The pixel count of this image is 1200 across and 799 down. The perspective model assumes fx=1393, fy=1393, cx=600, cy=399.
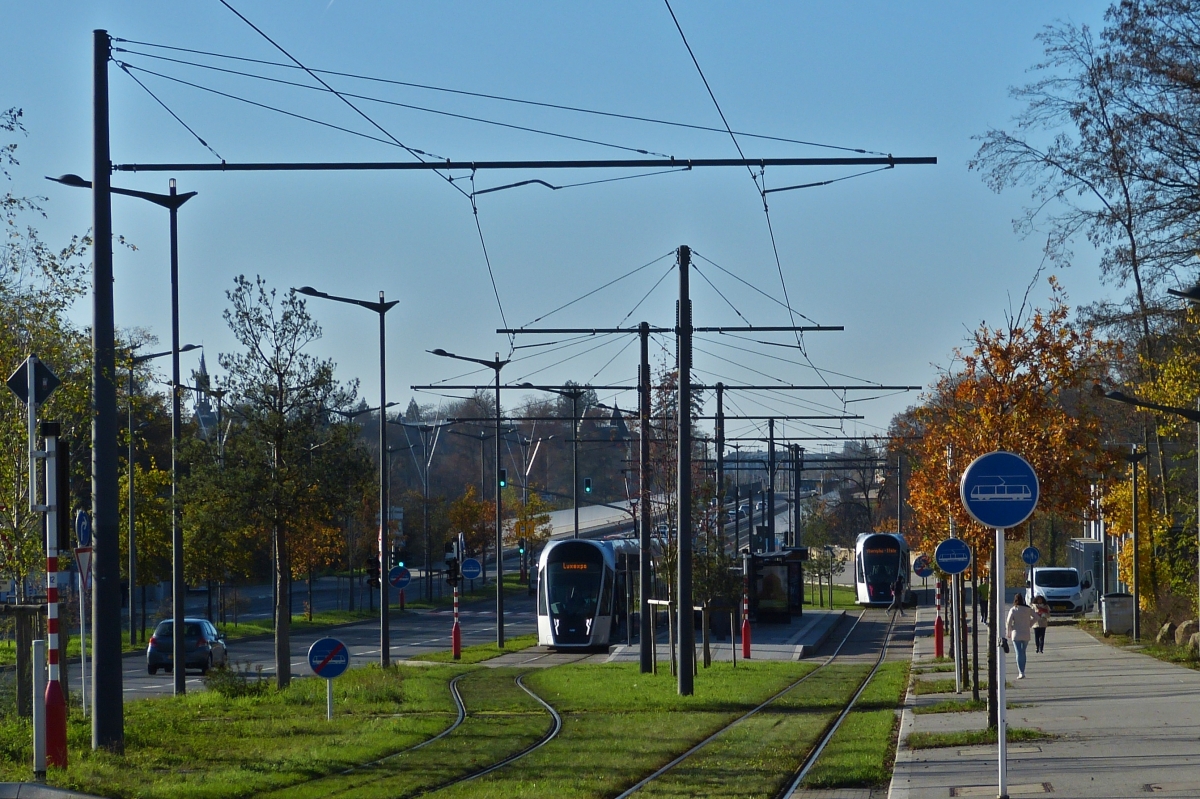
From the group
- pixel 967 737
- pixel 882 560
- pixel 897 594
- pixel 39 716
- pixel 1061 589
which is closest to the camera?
pixel 39 716

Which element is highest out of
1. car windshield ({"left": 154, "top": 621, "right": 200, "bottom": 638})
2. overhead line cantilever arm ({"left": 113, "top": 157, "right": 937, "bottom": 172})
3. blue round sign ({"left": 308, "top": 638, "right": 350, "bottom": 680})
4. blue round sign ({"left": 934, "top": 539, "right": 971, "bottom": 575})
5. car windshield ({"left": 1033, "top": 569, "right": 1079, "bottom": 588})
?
overhead line cantilever arm ({"left": 113, "top": 157, "right": 937, "bottom": 172})

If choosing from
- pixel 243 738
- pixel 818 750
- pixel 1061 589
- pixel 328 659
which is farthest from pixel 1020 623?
pixel 1061 589

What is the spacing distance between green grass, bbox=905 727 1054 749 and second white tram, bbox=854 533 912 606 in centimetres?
4536

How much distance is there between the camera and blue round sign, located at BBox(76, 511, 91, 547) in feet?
67.1

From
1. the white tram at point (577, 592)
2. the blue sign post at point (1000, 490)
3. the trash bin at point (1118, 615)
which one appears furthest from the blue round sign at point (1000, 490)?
the trash bin at point (1118, 615)

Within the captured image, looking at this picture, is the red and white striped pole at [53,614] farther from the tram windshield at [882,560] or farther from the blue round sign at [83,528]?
the tram windshield at [882,560]

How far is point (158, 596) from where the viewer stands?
252 feet

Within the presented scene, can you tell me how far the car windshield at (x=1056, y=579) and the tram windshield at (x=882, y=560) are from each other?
6826 mm

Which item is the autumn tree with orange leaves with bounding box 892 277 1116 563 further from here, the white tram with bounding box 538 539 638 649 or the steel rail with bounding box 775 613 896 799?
the white tram with bounding box 538 539 638 649

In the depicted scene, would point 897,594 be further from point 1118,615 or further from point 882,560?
point 1118,615

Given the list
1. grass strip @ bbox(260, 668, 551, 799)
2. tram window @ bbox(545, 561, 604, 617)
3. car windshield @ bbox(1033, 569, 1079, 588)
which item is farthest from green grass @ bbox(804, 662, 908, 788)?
car windshield @ bbox(1033, 569, 1079, 588)

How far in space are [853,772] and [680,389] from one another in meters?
9.27

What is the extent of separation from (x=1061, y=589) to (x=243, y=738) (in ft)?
150

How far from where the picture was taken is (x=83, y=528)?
20844 mm
